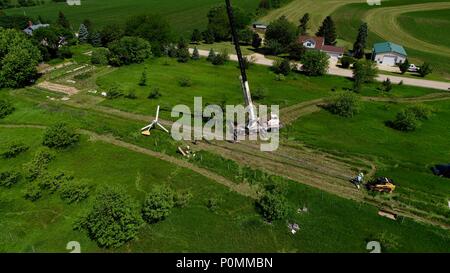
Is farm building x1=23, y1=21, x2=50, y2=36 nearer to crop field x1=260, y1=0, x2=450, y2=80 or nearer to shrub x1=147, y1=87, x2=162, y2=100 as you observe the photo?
shrub x1=147, y1=87, x2=162, y2=100

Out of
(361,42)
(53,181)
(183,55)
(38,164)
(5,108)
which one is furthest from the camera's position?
(361,42)

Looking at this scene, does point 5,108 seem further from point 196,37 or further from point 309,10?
point 309,10

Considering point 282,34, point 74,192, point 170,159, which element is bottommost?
point 74,192

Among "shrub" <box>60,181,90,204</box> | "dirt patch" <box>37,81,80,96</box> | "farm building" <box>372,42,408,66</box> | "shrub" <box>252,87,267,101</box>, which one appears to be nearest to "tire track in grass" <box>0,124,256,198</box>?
"shrub" <box>60,181,90,204</box>

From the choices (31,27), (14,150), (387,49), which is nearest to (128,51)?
(14,150)

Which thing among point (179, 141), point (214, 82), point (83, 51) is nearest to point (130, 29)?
point (83, 51)

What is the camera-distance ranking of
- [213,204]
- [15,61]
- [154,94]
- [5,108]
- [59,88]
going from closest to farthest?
1. [213,204]
2. [5,108]
3. [154,94]
4. [15,61]
5. [59,88]
